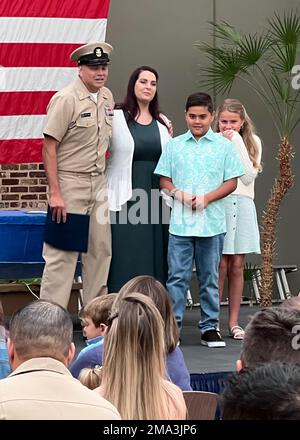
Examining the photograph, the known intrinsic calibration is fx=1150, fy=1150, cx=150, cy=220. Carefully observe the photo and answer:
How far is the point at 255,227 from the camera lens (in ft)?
27.7

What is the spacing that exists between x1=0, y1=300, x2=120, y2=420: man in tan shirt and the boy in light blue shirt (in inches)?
168

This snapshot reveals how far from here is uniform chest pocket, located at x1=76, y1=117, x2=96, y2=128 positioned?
25.4ft

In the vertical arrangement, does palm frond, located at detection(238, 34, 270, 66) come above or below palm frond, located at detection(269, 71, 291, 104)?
above

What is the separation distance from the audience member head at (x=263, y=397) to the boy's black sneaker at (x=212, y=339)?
581 centimetres

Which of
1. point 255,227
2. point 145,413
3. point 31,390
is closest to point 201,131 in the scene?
point 255,227

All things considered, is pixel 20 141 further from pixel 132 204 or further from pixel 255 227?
pixel 255 227

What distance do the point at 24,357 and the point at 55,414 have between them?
572 millimetres

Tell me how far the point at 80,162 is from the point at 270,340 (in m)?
4.86

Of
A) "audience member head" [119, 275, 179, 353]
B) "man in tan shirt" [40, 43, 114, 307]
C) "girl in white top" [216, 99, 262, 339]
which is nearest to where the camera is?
"audience member head" [119, 275, 179, 353]

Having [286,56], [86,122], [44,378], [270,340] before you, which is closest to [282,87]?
[286,56]

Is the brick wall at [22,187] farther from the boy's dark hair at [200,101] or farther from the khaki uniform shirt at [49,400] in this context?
the khaki uniform shirt at [49,400]

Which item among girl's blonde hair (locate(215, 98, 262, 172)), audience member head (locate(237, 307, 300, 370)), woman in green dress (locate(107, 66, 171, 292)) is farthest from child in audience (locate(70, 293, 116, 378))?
girl's blonde hair (locate(215, 98, 262, 172))

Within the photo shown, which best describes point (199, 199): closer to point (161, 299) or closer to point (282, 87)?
point (282, 87)

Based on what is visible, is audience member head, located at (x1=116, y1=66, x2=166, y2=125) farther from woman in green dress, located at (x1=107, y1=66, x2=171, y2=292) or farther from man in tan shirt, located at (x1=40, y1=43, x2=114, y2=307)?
man in tan shirt, located at (x1=40, y1=43, x2=114, y2=307)
